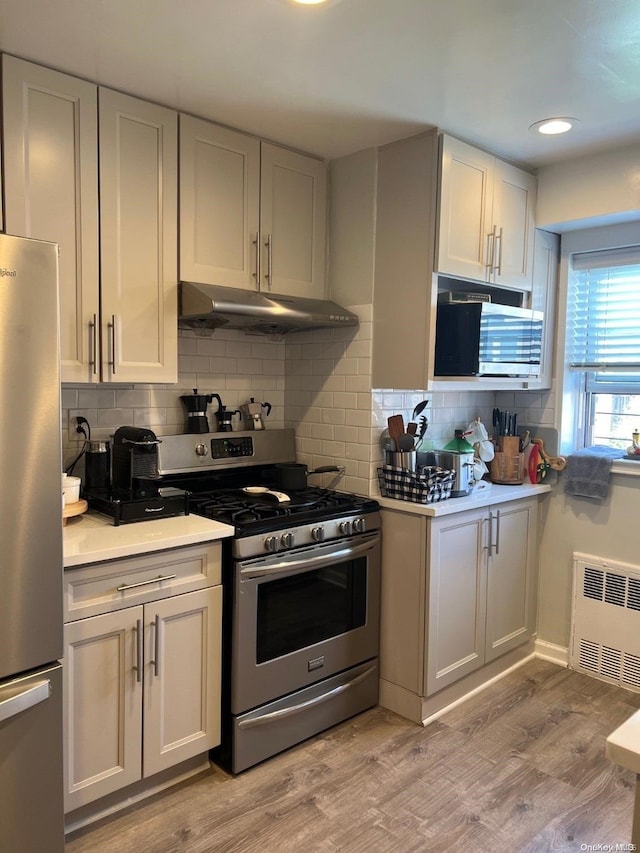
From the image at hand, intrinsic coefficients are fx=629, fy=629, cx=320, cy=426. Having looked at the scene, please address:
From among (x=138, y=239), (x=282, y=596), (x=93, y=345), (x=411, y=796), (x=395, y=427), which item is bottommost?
(x=411, y=796)

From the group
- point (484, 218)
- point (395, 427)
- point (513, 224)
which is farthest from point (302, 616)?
point (513, 224)

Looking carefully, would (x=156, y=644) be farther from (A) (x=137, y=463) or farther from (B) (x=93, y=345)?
(B) (x=93, y=345)

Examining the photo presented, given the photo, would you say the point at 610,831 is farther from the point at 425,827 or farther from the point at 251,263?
the point at 251,263

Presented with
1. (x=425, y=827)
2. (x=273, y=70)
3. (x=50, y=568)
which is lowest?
(x=425, y=827)

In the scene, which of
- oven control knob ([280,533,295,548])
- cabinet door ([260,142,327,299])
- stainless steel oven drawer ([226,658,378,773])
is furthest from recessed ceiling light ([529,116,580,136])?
stainless steel oven drawer ([226,658,378,773])

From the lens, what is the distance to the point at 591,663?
3.18 meters

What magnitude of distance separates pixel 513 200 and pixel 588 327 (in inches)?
31.4

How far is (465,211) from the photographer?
277cm

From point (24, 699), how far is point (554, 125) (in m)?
2.73

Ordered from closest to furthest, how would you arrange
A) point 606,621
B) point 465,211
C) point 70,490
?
point 70,490 < point 465,211 < point 606,621

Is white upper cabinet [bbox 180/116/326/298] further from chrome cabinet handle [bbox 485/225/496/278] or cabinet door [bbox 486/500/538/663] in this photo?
cabinet door [bbox 486/500/538/663]

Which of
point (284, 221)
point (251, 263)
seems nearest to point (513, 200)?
point (284, 221)

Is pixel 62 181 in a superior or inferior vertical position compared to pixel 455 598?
superior

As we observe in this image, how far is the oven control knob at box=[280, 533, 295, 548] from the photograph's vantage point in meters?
2.36
